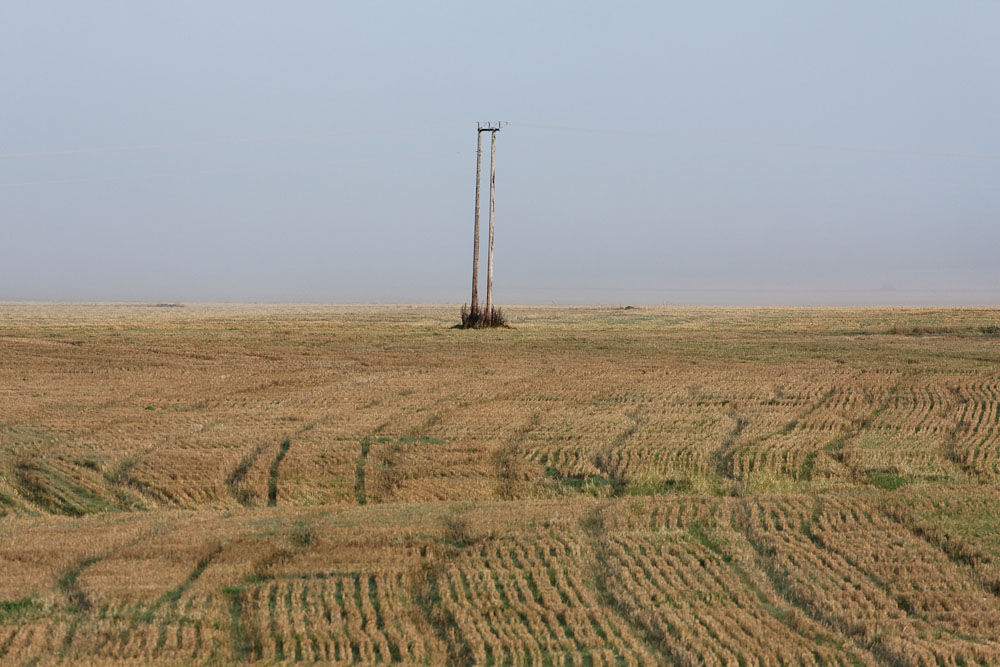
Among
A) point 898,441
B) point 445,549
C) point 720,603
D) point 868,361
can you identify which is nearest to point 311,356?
point 868,361

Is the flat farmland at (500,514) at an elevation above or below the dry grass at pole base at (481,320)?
below

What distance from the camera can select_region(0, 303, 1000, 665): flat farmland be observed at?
5.74 m

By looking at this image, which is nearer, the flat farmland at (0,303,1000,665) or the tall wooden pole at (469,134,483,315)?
the flat farmland at (0,303,1000,665)

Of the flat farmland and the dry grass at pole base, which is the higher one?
the dry grass at pole base

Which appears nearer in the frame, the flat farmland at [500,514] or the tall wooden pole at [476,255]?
the flat farmland at [500,514]

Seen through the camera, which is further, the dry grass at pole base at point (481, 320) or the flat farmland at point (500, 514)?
the dry grass at pole base at point (481, 320)

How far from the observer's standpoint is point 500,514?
8766 millimetres

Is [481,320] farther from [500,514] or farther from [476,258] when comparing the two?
[500,514]

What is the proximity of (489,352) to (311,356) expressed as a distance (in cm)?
443

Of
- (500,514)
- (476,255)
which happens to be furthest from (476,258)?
(500,514)

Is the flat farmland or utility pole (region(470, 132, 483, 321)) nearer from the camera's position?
the flat farmland

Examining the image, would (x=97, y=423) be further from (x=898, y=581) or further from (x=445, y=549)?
(x=898, y=581)

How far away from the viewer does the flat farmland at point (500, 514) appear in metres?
5.74

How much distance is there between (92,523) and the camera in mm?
8922
